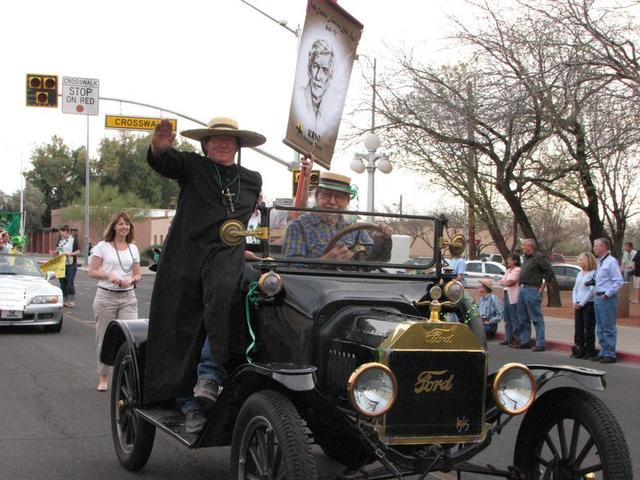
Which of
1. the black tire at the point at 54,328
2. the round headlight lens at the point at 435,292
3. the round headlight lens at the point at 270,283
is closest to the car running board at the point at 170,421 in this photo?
the round headlight lens at the point at 270,283

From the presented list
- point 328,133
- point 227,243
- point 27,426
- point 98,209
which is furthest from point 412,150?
point 98,209

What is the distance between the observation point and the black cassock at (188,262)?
4680 millimetres

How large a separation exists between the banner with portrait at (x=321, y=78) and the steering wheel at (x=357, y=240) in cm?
160

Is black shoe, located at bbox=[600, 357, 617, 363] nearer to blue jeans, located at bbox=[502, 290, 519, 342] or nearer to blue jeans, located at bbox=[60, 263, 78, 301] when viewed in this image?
blue jeans, located at bbox=[502, 290, 519, 342]

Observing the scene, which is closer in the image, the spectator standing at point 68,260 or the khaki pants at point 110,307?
the khaki pants at point 110,307

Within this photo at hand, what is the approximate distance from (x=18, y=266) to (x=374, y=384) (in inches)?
470

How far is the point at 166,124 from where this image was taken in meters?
4.65

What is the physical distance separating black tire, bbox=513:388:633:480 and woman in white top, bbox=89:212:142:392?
471cm

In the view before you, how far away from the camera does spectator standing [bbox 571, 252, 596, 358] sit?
39.8ft

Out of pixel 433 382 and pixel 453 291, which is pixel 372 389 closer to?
pixel 433 382

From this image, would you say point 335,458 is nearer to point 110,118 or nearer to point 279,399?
point 279,399

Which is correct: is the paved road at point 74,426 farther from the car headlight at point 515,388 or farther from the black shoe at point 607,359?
the car headlight at point 515,388

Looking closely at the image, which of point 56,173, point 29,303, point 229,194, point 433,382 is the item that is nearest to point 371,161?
point 29,303

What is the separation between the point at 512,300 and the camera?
45.8 feet
